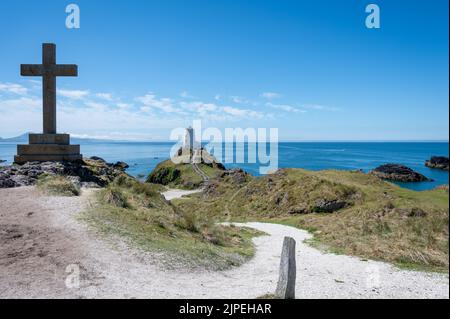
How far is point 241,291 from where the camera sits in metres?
8.05

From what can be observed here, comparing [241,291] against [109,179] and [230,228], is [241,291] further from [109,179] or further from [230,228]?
[109,179]

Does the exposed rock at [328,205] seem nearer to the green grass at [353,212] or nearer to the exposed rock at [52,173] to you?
the green grass at [353,212]

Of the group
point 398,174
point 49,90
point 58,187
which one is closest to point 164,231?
point 58,187

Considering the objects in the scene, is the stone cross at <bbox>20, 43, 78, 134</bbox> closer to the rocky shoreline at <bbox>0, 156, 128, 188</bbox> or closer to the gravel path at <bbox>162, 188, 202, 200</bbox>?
the rocky shoreline at <bbox>0, 156, 128, 188</bbox>

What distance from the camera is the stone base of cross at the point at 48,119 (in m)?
20.0

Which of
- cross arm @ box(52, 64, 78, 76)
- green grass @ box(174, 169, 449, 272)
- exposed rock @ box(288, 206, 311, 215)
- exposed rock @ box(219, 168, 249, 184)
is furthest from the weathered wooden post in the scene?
exposed rock @ box(219, 168, 249, 184)

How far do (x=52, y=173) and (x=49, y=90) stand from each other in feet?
17.2

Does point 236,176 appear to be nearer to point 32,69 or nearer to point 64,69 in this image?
point 64,69

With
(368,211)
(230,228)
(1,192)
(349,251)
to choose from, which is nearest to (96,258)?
(1,192)

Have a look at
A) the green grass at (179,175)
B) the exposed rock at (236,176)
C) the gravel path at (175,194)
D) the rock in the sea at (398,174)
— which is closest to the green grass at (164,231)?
the exposed rock at (236,176)

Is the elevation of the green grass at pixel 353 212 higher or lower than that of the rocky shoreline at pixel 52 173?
lower

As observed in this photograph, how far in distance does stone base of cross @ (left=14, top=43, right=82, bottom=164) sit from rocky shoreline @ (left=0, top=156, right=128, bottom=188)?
750mm

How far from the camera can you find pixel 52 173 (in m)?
18.1
